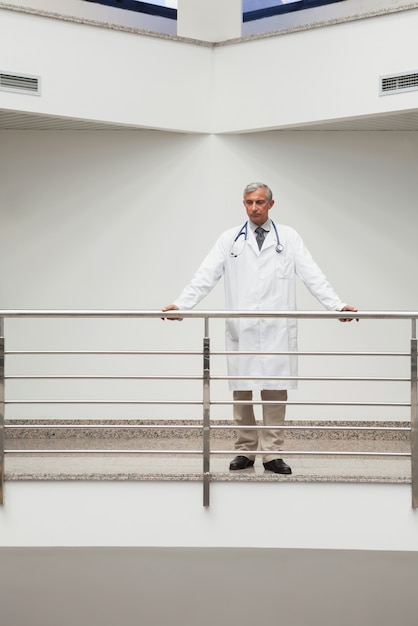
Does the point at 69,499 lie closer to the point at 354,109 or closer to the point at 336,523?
the point at 336,523

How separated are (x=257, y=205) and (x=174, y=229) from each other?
216 centimetres

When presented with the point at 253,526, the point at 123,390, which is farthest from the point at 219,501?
the point at 123,390

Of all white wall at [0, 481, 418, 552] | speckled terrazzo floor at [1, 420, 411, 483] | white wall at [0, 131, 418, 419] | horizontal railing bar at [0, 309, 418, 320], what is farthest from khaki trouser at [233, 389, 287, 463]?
white wall at [0, 131, 418, 419]

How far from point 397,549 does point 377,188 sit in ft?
10.4

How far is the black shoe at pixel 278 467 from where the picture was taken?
157 inches

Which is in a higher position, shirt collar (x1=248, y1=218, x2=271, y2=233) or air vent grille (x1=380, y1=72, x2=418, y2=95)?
air vent grille (x1=380, y1=72, x2=418, y2=95)

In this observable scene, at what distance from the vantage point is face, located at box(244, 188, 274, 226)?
13.9 feet

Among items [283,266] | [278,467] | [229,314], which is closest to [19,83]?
[283,266]

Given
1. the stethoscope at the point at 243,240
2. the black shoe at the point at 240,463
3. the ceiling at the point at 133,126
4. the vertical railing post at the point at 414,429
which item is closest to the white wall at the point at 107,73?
the ceiling at the point at 133,126

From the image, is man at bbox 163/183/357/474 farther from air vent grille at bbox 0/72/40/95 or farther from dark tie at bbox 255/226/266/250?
air vent grille at bbox 0/72/40/95

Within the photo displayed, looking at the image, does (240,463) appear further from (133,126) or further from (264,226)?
(133,126)

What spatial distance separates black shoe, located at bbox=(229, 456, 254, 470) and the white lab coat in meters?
0.35

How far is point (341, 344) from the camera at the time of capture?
634cm

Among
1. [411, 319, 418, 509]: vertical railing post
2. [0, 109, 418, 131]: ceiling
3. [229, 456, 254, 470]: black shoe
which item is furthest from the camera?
[0, 109, 418, 131]: ceiling
